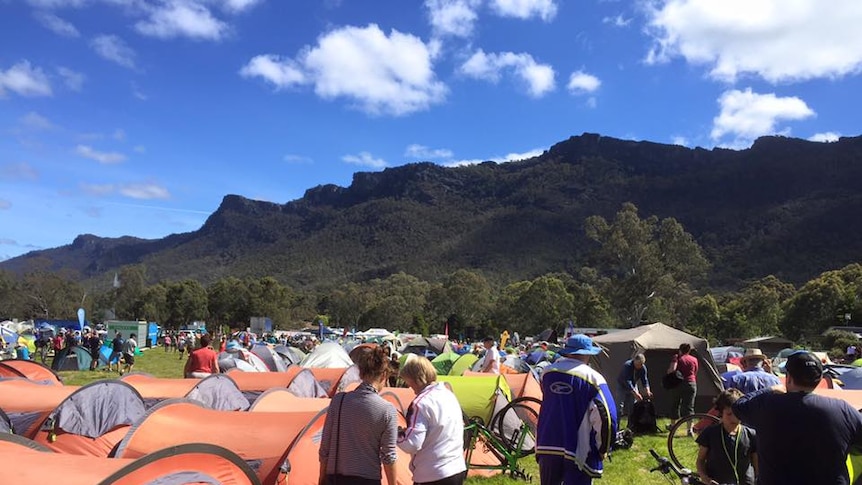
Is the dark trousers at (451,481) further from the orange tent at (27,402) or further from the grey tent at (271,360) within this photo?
the grey tent at (271,360)

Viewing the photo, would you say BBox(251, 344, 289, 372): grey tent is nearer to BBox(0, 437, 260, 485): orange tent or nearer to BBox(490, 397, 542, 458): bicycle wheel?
BBox(490, 397, 542, 458): bicycle wheel

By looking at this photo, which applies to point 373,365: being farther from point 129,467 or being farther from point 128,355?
point 128,355

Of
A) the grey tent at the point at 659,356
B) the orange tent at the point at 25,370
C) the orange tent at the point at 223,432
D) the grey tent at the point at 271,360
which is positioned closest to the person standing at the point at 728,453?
the orange tent at the point at 223,432

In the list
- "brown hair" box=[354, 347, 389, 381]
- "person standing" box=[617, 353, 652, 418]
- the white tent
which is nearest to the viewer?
"brown hair" box=[354, 347, 389, 381]

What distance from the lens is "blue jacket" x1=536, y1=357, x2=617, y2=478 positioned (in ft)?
13.0

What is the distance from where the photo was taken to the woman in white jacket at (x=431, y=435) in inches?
153

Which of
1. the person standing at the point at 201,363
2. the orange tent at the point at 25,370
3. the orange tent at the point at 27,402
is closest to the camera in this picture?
the orange tent at the point at 27,402

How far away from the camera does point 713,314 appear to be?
5791 centimetres

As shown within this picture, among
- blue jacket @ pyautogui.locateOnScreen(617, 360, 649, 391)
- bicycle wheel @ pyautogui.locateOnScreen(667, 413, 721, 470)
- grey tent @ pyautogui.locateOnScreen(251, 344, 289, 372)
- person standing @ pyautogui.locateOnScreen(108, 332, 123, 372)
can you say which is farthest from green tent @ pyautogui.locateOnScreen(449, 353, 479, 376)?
person standing @ pyautogui.locateOnScreen(108, 332, 123, 372)

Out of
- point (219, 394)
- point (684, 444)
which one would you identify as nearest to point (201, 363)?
Answer: point (219, 394)

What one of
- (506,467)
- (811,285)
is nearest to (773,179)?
(811,285)

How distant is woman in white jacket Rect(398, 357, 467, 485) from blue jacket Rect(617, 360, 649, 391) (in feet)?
24.8

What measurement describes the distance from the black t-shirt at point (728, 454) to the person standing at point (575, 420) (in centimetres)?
122

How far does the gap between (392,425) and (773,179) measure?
→ 13409 cm
